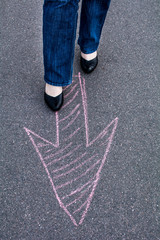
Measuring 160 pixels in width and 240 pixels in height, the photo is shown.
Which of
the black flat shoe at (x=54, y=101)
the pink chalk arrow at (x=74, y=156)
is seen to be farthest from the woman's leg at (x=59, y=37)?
the pink chalk arrow at (x=74, y=156)

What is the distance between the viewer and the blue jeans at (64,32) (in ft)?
3.47

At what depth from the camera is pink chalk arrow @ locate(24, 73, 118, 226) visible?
1.31 m

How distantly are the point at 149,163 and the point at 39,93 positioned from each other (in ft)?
3.01

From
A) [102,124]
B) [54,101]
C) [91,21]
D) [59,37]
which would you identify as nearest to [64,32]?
[59,37]

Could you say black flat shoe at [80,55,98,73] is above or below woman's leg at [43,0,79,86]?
below

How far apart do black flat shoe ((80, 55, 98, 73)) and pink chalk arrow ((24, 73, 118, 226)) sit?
236 mm

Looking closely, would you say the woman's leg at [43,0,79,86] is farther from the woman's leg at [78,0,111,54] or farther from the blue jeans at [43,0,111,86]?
the woman's leg at [78,0,111,54]

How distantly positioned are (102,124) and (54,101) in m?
0.37

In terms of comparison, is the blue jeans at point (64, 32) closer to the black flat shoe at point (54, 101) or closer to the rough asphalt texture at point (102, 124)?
the black flat shoe at point (54, 101)

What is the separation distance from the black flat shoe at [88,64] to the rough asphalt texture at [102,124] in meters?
0.04

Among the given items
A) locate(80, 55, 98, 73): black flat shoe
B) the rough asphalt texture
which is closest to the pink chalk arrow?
the rough asphalt texture

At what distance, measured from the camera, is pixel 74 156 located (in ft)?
4.66

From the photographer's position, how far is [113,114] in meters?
1.57

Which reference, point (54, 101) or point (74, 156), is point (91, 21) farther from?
point (74, 156)
